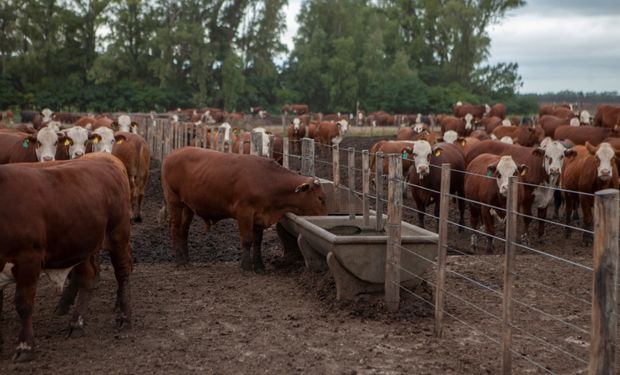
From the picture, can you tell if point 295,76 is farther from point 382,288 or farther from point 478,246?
point 382,288

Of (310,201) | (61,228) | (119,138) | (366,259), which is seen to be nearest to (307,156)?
(310,201)

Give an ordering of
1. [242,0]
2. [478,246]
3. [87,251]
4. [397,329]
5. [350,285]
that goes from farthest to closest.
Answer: [242,0]
[478,246]
[350,285]
[397,329]
[87,251]

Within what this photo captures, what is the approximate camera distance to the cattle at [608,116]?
79.7 feet

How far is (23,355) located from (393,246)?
3268mm

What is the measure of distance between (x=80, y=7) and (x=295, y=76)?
1723cm

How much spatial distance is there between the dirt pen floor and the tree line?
4660cm

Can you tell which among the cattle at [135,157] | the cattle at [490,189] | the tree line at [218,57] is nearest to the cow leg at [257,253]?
the cattle at [490,189]

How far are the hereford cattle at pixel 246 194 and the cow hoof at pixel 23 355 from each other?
3.74m

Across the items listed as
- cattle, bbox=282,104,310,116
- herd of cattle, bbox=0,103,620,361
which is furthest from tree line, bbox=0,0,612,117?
herd of cattle, bbox=0,103,620,361

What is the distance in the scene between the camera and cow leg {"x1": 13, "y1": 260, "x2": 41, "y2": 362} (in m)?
5.96

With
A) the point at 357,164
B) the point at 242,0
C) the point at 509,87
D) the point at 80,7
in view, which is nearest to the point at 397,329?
the point at 357,164

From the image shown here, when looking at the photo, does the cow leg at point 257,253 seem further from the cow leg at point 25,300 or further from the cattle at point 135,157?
the cattle at point 135,157

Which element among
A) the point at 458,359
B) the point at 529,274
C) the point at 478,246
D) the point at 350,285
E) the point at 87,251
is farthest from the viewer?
the point at 478,246

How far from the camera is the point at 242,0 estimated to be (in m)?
58.7
